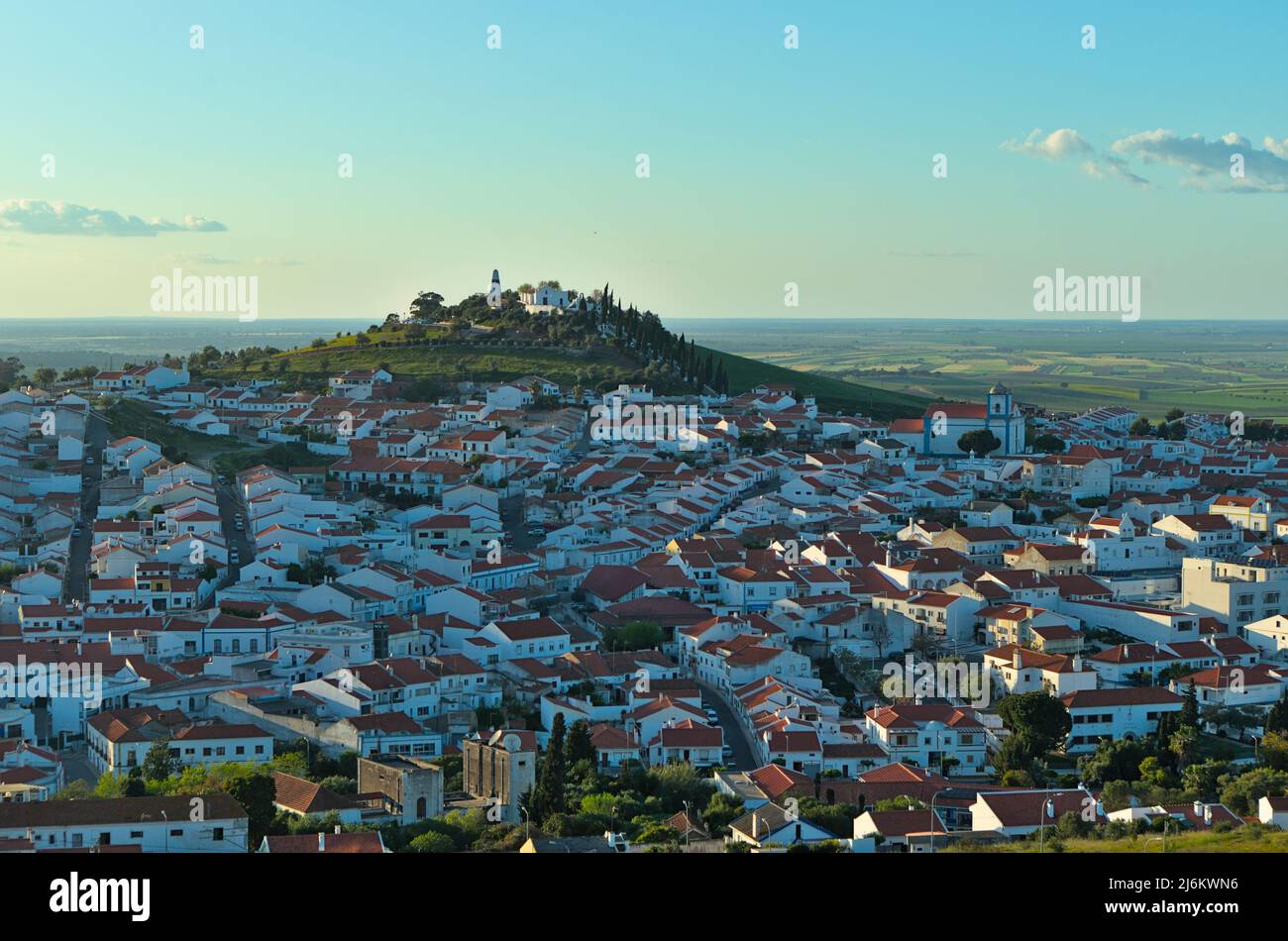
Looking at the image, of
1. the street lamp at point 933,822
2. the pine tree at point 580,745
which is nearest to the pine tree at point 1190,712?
the street lamp at point 933,822

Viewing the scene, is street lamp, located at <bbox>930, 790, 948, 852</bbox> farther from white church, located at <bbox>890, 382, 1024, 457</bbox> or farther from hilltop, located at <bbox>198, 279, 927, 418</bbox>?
hilltop, located at <bbox>198, 279, 927, 418</bbox>

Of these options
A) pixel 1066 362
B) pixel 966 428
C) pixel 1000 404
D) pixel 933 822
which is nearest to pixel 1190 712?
pixel 933 822

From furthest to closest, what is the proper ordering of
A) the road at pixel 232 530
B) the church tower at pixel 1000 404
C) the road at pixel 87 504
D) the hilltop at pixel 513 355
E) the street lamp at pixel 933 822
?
the hilltop at pixel 513 355
the church tower at pixel 1000 404
the road at pixel 232 530
the road at pixel 87 504
the street lamp at pixel 933 822

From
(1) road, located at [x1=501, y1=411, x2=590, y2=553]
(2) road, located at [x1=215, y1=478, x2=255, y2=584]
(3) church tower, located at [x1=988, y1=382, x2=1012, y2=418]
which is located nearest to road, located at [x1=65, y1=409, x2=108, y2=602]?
(2) road, located at [x1=215, y1=478, x2=255, y2=584]

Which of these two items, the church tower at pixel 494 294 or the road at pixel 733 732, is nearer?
the road at pixel 733 732

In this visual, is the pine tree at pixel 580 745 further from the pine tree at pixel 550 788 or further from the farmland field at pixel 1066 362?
the farmland field at pixel 1066 362
